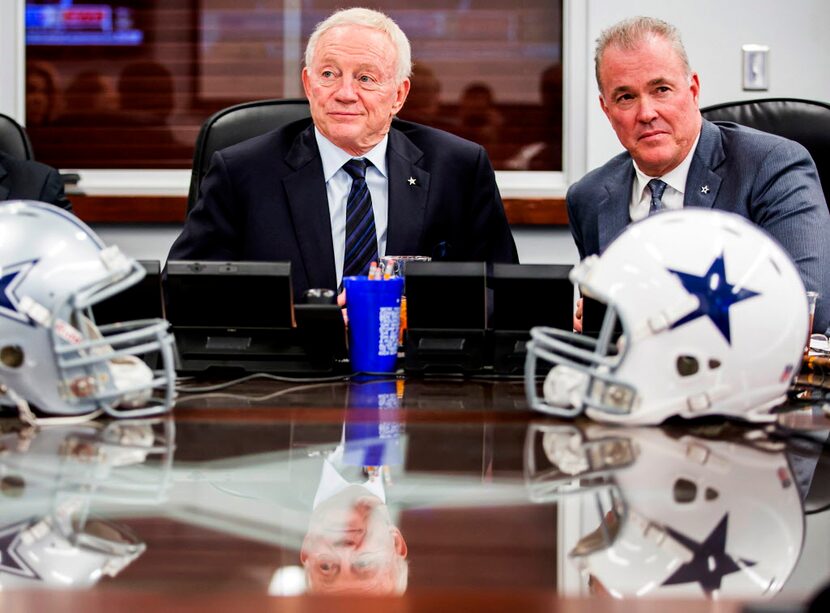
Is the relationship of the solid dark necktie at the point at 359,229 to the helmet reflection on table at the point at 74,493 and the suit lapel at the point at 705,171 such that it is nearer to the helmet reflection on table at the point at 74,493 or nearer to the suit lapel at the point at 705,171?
the suit lapel at the point at 705,171

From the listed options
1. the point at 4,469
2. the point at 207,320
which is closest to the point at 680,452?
the point at 4,469

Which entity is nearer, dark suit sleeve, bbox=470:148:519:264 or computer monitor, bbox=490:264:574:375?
computer monitor, bbox=490:264:574:375

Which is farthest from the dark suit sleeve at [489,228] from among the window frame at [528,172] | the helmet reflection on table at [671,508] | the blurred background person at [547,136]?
the helmet reflection on table at [671,508]

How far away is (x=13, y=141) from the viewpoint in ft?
8.93

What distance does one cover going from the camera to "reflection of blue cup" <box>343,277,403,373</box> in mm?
1615

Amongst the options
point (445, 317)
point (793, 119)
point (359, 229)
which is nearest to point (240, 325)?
point (445, 317)

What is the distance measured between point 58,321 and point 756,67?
8.65 ft

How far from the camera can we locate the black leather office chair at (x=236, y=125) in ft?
8.05

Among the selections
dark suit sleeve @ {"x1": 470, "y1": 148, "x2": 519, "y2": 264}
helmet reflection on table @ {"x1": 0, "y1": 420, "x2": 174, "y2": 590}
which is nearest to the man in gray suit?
dark suit sleeve @ {"x1": 470, "y1": 148, "x2": 519, "y2": 264}

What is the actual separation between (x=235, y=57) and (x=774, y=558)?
10.1 ft

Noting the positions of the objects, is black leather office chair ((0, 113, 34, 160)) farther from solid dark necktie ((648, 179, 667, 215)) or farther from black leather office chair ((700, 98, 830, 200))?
black leather office chair ((700, 98, 830, 200))

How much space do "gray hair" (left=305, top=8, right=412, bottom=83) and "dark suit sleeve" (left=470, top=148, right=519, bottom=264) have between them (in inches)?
12.1

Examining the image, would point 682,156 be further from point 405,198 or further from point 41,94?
point 41,94

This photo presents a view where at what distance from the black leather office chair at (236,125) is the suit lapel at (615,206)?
0.74m
